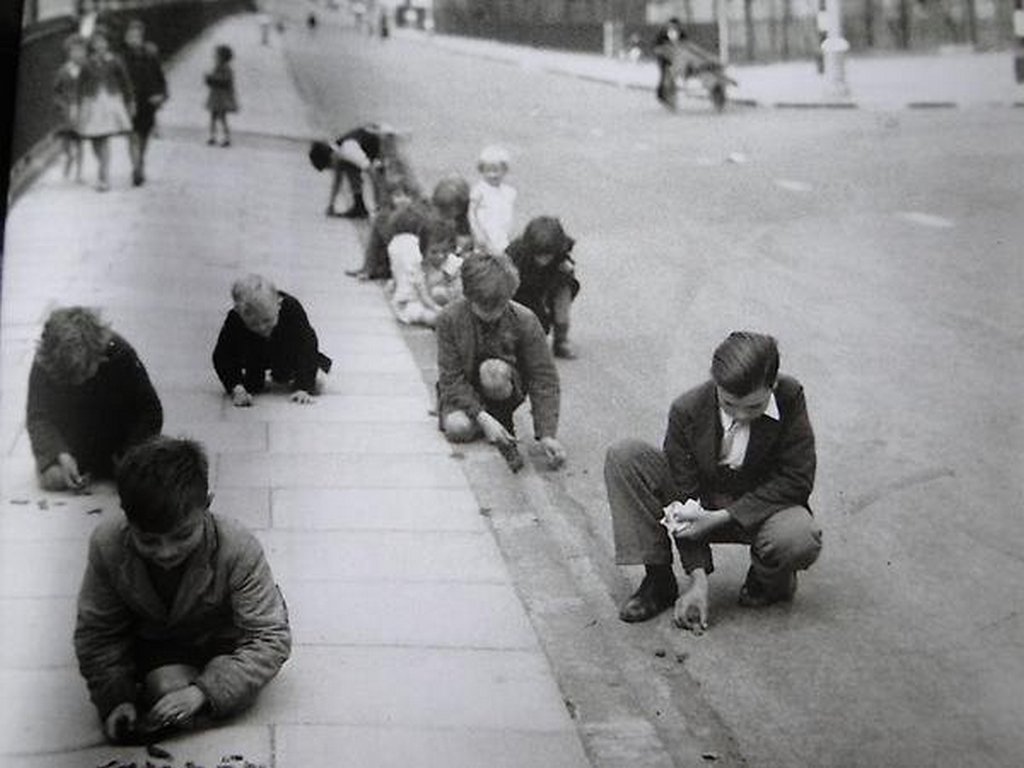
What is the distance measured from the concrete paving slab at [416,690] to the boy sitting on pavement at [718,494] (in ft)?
1.76

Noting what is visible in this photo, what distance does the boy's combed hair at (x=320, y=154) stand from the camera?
604 cm

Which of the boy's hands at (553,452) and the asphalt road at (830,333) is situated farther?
the boy's hands at (553,452)

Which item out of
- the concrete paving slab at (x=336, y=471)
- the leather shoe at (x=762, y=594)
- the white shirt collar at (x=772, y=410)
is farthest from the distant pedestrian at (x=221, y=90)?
the leather shoe at (x=762, y=594)

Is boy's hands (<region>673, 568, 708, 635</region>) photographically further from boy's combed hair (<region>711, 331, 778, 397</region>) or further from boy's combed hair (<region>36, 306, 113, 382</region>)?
boy's combed hair (<region>36, 306, 113, 382</region>)

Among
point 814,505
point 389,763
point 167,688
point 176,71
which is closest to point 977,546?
point 814,505

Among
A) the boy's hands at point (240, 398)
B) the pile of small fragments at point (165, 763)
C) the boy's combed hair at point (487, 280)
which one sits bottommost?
the pile of small fragments at point (165, 763)

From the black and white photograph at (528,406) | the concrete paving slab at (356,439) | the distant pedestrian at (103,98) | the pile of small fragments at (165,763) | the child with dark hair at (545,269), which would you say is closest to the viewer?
the pile of small fragments at (165,763)

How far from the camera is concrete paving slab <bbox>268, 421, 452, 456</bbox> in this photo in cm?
537

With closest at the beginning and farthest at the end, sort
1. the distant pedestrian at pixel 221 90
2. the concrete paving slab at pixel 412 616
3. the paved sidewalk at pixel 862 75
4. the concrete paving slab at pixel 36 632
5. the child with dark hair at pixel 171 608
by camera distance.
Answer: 1. the child with dark hair at pixel 171 608
2. the concrete paving slab at pixel 36 632
3. the concrete paving slab at pixel 412 616
4. the paved sidewalk at pixel 862 75
5. the distant pedestrian at pixel 221 90

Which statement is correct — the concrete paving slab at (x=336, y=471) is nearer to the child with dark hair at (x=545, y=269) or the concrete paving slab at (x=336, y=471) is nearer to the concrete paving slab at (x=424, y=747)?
the child with dark hair at (x=545, y=269)

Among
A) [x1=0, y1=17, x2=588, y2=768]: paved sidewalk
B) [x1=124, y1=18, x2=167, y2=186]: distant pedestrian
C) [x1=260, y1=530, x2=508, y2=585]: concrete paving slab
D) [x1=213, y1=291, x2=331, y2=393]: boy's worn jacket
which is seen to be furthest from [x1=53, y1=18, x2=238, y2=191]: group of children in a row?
[x1=260, y1=530, x2=508, y2=585]: concrete paving slab

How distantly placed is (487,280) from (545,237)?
13.8 inches

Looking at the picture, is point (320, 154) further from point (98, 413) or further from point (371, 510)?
point (371, 510)

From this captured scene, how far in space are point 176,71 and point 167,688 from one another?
4.99 meters
